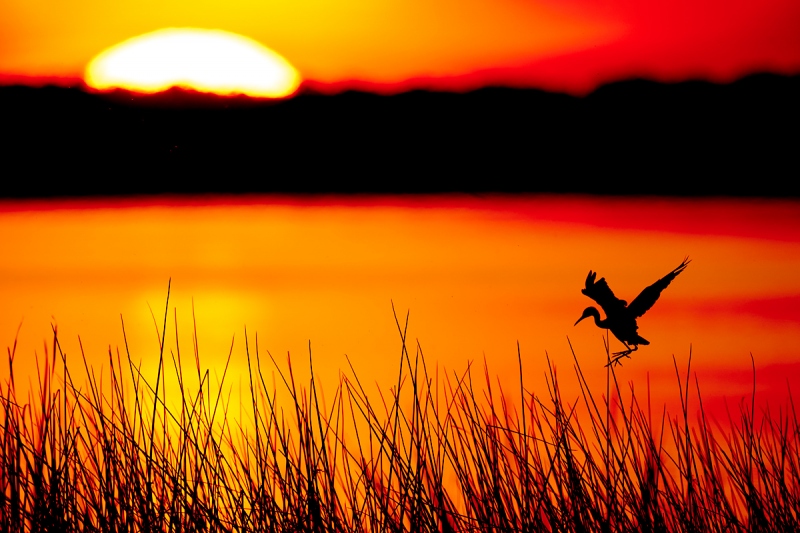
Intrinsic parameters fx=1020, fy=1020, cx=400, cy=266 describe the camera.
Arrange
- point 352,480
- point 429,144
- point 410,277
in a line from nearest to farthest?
point 352,480
point 410,277
point 429,144

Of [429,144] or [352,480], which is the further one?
[429,144]

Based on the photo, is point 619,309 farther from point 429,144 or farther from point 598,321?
point 429,144

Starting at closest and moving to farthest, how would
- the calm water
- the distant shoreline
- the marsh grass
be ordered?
the marsh grass, the calm water, the distant shoreline

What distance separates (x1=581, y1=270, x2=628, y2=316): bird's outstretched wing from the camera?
15.1 feet

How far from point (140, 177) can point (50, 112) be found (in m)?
2.84

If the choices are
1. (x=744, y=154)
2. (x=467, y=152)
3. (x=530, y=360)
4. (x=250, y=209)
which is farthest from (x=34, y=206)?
(x=744, y=154)

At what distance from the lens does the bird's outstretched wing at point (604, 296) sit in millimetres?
4617

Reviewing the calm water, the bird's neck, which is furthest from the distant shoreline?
the bird's neck

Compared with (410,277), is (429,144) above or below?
above

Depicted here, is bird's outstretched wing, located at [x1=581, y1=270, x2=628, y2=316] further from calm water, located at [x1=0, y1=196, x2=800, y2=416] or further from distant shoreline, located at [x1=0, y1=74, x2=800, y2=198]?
distant shoreline, located at [x1=0, y1=74, x2=800, y2=198]

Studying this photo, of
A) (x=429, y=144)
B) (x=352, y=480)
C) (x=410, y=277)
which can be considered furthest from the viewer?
(x=429, y=144)

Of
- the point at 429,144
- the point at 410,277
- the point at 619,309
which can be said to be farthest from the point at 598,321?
the point at 429,144

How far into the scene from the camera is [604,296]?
4.65m

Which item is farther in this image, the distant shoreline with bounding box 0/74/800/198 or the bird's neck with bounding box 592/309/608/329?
the distant shoreline with bounding box 0/74/800/198
